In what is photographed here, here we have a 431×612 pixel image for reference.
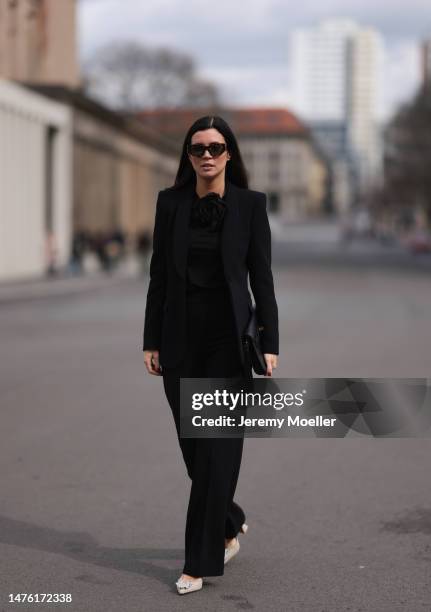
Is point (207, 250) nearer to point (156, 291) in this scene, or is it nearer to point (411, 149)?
point (156, 291)

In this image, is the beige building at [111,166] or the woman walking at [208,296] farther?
the beige building at [111,166]

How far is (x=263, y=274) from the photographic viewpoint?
4379 mm

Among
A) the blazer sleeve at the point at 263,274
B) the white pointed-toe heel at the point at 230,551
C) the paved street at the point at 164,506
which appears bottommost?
the paved street at the point at 164,506

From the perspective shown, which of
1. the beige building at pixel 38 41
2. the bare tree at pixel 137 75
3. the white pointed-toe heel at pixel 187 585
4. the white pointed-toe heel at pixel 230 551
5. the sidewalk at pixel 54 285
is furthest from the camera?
the bare tree at pixel 137 75

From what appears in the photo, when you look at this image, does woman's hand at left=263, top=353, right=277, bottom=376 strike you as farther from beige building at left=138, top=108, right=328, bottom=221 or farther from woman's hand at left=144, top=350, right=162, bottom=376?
beige building at left=138, top=108, right=328, bottom=221

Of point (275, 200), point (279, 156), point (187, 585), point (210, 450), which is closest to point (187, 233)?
point (210, 450)

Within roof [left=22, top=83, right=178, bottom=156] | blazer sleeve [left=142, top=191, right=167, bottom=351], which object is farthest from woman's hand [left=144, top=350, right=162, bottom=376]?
roof [left=22, top=83, right=178, bottom=156]

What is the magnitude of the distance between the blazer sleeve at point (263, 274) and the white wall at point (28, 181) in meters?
31.7

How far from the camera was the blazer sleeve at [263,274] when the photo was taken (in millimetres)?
4348

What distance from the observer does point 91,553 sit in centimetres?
Answer: 488

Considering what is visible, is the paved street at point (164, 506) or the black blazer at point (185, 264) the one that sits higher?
the black blazer at point (185, 264)

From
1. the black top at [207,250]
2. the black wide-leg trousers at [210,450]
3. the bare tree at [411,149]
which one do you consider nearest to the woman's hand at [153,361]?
the black wide-leg trousers at [210,450]

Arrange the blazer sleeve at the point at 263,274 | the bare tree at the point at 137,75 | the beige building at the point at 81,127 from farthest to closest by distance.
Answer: the bare tree at the point at 137,75
the beige building at the point at 81,127
the blazer sleeve at the point at 263,274

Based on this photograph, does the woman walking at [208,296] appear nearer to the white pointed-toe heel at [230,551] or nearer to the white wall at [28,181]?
the white pointed-toe heel at [230,551]
